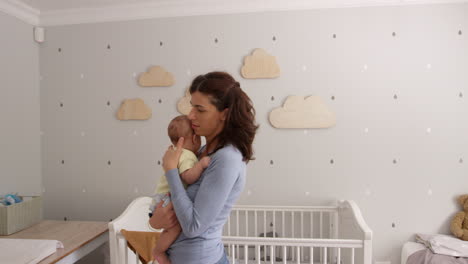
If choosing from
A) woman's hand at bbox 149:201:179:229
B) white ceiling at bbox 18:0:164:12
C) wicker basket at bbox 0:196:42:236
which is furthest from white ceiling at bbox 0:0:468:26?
woman's hand at bbox 149:201:179:229

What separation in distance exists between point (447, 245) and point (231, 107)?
1701 mm

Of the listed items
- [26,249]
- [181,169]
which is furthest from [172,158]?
[26,249]

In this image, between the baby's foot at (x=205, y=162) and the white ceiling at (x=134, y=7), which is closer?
the baby's foot at (x=205, y=162)

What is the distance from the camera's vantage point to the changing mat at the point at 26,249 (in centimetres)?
160

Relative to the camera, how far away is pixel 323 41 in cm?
221

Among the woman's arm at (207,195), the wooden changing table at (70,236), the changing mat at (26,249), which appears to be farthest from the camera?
the wooden changing table at (70,236)

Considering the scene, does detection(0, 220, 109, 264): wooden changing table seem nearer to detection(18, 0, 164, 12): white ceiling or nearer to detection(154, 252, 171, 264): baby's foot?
detection(154, 252, 171, 264): baby's foot

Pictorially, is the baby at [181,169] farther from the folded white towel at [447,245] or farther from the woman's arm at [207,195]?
the folded white towel at [447,245]

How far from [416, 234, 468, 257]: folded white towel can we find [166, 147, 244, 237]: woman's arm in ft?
5.24

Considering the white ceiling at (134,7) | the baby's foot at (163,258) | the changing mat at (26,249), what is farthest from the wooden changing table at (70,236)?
the white ceiling at (134,7)

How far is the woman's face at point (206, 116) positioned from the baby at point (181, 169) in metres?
0.07

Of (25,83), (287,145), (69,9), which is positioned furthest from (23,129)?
(287,145)

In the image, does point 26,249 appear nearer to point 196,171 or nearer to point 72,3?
point 196,171

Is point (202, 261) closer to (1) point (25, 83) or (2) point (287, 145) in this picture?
(2) point (287, 145)
